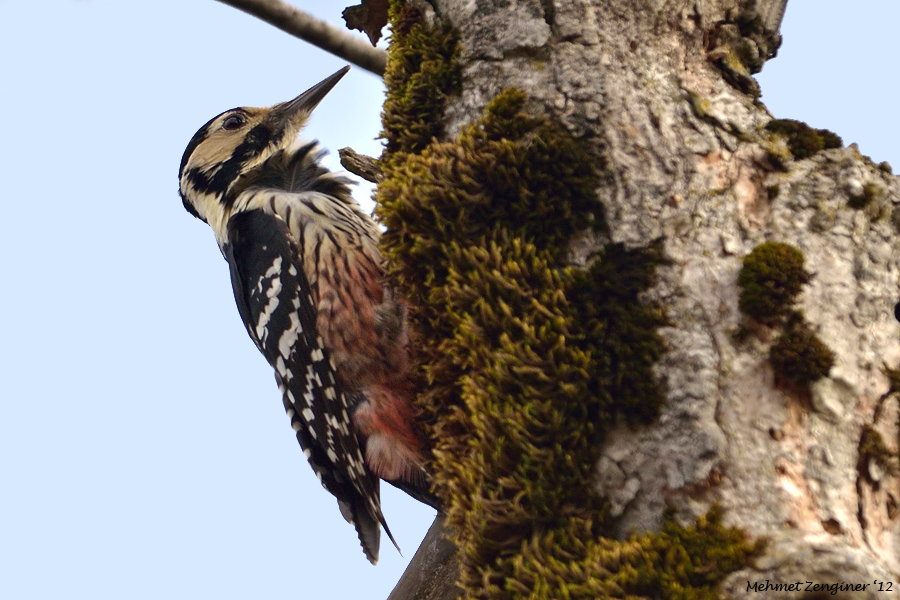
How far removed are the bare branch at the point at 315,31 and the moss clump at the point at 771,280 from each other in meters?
2.37

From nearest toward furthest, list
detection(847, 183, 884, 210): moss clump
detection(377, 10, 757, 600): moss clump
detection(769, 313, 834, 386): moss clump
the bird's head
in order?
detection(377, 10, 757, 600): moss clump → detection(769, 313, 834, 386): moss clump → detection(847, 183, 884, 210): moss clump → the bird's head

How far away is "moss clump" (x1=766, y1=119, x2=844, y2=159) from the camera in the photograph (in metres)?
2.49

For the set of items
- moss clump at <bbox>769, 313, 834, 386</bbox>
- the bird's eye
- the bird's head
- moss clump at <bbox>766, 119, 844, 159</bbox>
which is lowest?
moss clump at <bbox>769, 313, 834, 386</bbox>

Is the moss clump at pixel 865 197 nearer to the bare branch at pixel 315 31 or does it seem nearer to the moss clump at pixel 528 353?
the moss clump at pixel 528 353

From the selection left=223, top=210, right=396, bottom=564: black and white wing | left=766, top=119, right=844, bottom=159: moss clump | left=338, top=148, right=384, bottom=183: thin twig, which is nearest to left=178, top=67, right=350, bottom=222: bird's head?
left=223, top=210, right=396, bottom=564: black and white wing

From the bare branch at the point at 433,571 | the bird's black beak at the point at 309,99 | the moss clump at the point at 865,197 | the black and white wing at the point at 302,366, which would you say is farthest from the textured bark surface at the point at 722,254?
the bird's black beak at the point at 309,99

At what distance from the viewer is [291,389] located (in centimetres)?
357

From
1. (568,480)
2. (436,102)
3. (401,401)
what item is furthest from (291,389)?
(568,480)

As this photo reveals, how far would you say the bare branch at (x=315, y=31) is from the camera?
12.3 feet

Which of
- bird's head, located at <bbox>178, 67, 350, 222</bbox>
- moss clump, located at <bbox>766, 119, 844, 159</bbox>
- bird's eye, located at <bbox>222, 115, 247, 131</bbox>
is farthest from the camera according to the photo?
bird's eye, located at <bbox>222, 115, 247, 131</bbox>

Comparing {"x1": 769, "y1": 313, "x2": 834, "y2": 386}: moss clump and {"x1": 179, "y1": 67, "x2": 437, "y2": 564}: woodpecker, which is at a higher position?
{"x1": 179, "y1": 67, "x2": 437, "y2": 564}: woodpecker

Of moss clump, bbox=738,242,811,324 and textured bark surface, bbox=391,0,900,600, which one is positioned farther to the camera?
moss clump, bbox=738,242,811,324

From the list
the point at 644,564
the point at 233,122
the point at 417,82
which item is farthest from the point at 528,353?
the point at 233,122

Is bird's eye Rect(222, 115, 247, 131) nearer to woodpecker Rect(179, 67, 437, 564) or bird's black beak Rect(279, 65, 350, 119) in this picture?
woodpecker Rect(179, 67, 437, 564)
